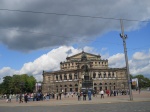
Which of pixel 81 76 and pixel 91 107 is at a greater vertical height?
pixel 81 76

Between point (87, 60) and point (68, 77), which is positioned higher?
point (87, 60)

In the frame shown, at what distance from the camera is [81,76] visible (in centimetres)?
13012

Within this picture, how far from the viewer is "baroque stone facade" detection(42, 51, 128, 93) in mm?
134000

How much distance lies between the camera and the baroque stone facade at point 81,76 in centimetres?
13400

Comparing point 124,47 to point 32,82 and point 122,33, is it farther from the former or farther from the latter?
point 32,82

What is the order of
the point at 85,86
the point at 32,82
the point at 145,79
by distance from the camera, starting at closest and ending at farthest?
the point at 85,86 < the point at 32,82 < the point at 145,79

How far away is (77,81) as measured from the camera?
134 m

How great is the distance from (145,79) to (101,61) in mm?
68159

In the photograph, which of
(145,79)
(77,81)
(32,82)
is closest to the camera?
(77,81)

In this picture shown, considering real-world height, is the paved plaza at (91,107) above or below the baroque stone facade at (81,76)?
below

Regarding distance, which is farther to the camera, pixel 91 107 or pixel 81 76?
pixel 81 76

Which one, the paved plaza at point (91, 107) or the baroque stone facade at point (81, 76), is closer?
the paved plaza at point (91, 107)

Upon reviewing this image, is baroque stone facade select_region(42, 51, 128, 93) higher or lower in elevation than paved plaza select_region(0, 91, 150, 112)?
higher

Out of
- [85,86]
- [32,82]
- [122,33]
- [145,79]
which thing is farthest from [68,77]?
[122,33]
